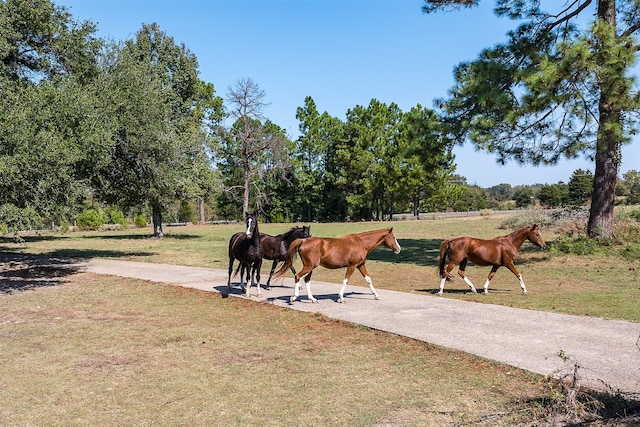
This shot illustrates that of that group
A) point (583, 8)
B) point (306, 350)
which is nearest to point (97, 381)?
point (306, 350)

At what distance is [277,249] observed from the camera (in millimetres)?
13211

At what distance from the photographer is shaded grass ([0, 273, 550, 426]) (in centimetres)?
525

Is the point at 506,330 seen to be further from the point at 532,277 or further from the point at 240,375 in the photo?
the point at 532,277

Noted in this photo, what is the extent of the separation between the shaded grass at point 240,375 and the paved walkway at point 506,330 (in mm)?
517

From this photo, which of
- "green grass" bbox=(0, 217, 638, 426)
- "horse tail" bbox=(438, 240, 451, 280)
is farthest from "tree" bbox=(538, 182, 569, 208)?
"horse tail" bbox=(438, 240, 451, 280)

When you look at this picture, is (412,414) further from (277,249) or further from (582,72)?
(582,72)

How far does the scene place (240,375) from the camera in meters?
6.53

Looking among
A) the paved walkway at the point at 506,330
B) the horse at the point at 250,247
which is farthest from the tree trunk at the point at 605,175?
the horse at the point at 250,247

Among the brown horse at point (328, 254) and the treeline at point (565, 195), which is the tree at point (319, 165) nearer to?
the treeline at point (565, 195)

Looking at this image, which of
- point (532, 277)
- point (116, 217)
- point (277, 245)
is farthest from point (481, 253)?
point (116, 217)

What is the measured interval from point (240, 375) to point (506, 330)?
4734 millimetres

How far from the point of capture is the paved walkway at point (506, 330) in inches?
251

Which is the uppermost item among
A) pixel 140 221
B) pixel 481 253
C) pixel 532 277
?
pixel 481 253

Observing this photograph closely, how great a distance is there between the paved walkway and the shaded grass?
1.70ft
